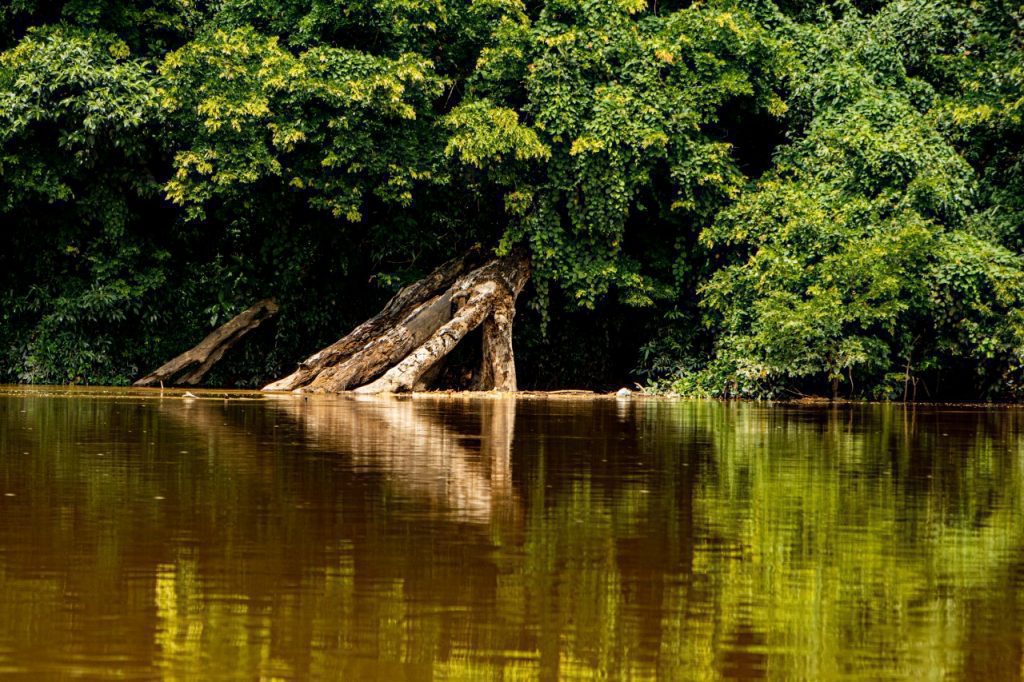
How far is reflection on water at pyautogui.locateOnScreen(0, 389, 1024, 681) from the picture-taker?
12.2 feet

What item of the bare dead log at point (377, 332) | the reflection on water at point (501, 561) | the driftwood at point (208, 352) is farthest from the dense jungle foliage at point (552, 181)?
the reflection on water at point (501, 561)

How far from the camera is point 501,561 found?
5129 mm

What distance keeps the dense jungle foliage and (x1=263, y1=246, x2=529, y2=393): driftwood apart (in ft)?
2.92

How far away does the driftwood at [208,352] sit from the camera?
25750mm

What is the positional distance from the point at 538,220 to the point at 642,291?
2377 millimetres

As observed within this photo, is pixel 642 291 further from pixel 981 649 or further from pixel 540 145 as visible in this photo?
pixel 981 649

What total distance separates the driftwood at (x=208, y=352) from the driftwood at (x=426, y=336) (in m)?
3.07

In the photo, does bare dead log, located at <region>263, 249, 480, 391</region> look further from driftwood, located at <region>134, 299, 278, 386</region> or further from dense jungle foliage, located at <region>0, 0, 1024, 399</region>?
driftwood, located at <region>134, 299, 278, 386</region>

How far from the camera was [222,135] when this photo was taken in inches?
965

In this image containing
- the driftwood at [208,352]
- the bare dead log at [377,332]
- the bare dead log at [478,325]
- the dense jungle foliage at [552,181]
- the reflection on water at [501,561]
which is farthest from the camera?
the driftwood at [208,352]

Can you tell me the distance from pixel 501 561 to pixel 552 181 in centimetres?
2020

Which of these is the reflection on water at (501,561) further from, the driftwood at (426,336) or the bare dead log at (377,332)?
the bare dead log at (377,332)

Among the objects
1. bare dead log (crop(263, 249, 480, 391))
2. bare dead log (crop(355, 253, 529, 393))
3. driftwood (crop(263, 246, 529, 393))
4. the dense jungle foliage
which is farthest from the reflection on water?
bare dead log (crop(263, 249, 480, 391))

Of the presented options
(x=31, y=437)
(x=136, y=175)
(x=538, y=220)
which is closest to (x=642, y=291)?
(x=538, y=220)
